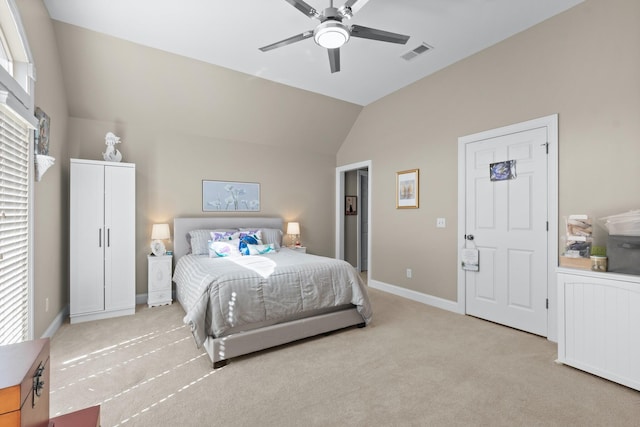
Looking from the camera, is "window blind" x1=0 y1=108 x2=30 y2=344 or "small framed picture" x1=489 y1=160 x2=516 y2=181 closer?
"window blind" x1=0 y1=108 x2=30 y2=344

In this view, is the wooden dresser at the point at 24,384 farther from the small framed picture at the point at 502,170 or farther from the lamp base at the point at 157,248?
the small framed picture at the point at 502,170

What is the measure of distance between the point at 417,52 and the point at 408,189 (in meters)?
1.74

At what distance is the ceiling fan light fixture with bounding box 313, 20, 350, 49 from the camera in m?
2.19

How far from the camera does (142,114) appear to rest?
4.11 m

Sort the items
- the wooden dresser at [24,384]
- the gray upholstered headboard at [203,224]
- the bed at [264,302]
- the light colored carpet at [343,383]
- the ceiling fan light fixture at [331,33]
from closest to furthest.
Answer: the wooden dresser at [24,384], the light colored carpet at [343,383], the ceiling fan light fixture at [331,33], the bed at [264,302], the gray upholstered headboard at [203,224]

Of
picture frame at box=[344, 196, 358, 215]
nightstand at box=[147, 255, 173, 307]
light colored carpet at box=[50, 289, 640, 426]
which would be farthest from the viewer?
picture frame at box=[344, 196, 358, 215]

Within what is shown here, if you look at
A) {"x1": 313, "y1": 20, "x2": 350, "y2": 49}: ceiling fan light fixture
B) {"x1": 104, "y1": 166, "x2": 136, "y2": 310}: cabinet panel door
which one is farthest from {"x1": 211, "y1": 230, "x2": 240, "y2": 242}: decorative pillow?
{"x1": 313, "y1": 20, "x2": 350, "y2": 49}: ceiling fan light fixture

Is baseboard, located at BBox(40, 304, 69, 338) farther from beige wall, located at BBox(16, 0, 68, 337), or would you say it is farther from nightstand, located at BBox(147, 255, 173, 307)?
nightstand, located at BBox(147, 255, 173, 307)

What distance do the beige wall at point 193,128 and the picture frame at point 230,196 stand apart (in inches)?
3.9

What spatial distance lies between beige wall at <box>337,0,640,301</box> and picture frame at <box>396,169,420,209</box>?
87mm

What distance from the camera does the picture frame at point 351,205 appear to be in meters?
6.15

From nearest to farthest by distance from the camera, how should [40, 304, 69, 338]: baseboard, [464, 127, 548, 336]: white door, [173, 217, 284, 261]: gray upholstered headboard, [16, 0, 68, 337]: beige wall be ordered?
[16, 0, 68, 337]: beige wall
[40, 304, 69, 338]: baseboard
[464, 127, 548, 336]: white door
[173, 217, 284, 261]: gray upholstered headboard

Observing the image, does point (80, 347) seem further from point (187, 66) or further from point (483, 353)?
point (483, 353)

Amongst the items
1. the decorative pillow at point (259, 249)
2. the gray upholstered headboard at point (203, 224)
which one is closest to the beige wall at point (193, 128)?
the gray upholstered headboard at point (203, 224)
